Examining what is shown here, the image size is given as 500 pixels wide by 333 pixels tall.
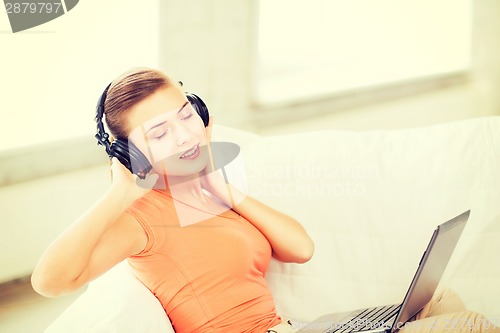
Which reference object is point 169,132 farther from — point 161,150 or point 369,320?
point 369,320

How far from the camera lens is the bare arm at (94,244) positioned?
40.3 inches

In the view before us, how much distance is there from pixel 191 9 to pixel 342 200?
3.14ft

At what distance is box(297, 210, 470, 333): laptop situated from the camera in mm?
1139

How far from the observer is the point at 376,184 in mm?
1444

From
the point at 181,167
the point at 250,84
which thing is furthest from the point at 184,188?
the point at 250,84

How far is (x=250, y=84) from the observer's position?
7.91ft

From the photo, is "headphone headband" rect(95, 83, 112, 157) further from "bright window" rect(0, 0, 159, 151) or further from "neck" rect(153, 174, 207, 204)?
"bright window" rect(0, 0, 159, 151)

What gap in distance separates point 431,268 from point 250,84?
1.35m

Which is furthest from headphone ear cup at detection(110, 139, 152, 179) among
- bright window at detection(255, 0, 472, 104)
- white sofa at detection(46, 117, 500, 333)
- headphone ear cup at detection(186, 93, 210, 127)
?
bright window at detection(255, 0, 472, 104)

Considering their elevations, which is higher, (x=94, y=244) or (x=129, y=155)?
(x=129, y=155)

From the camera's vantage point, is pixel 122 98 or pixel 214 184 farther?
pixel 214 184

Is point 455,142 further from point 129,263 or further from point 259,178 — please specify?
point 129,263

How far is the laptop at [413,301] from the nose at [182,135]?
0.42 m

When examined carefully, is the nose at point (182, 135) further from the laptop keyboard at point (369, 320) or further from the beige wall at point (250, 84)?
the beige wall at point (250, 84)
